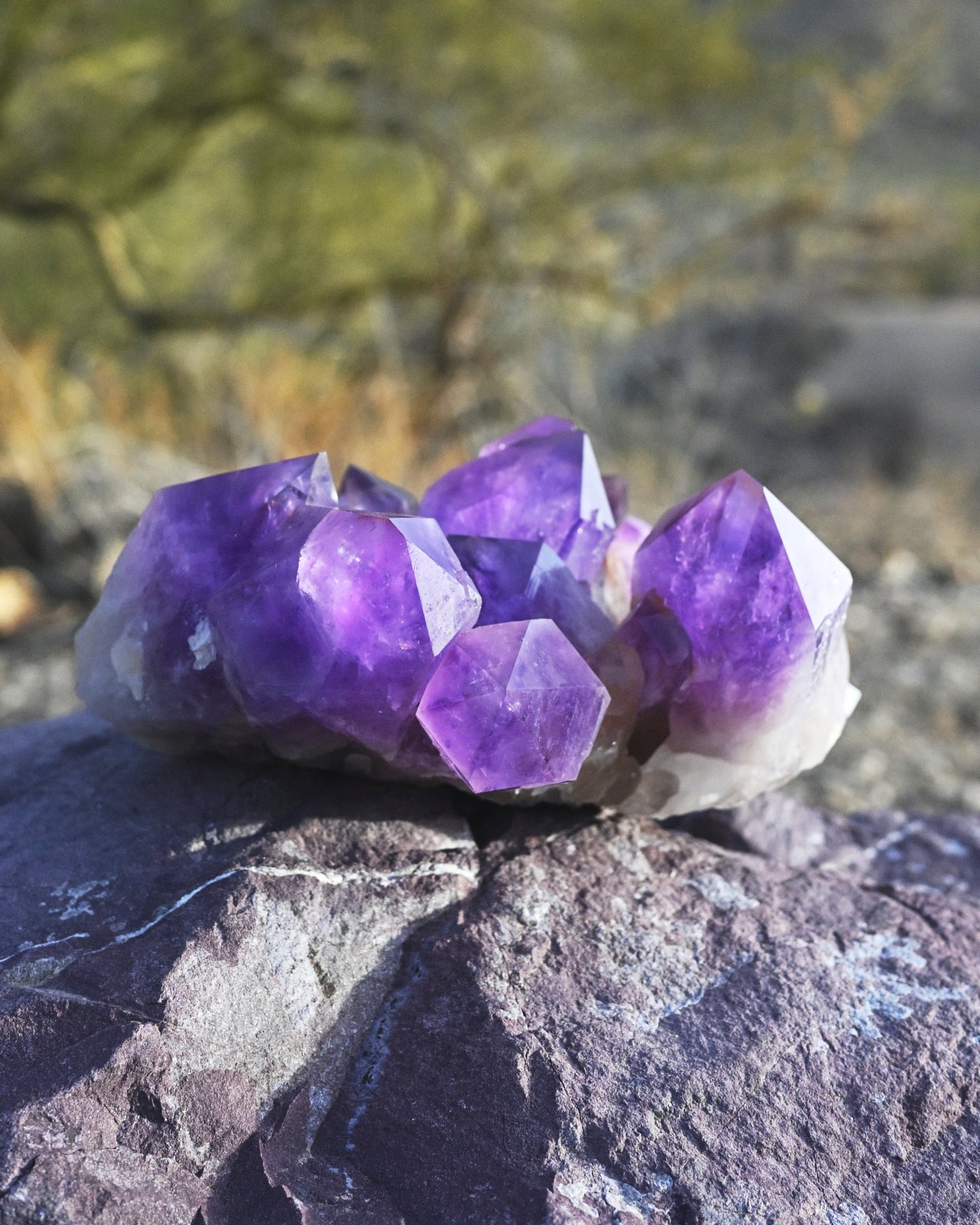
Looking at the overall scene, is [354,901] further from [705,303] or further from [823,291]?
[823,291]

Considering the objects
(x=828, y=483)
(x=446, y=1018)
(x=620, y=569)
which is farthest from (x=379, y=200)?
(x=446, y=1018)

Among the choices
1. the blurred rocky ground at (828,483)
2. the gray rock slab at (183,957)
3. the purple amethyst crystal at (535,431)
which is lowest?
the blurred rocky ground at (828,483)

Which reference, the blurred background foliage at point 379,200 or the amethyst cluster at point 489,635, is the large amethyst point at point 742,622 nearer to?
the amethyst cluster at point 489,635

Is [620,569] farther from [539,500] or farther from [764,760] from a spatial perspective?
[764,760]

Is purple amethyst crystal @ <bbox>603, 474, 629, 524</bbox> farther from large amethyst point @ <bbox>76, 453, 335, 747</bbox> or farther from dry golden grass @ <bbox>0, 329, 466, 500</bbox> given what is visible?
dry golden grass @ <bbox>0, 329, 466, 500</bbox>

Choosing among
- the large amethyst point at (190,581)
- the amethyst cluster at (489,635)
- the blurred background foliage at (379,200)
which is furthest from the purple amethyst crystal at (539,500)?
the blurred background foliage at (379,200)
